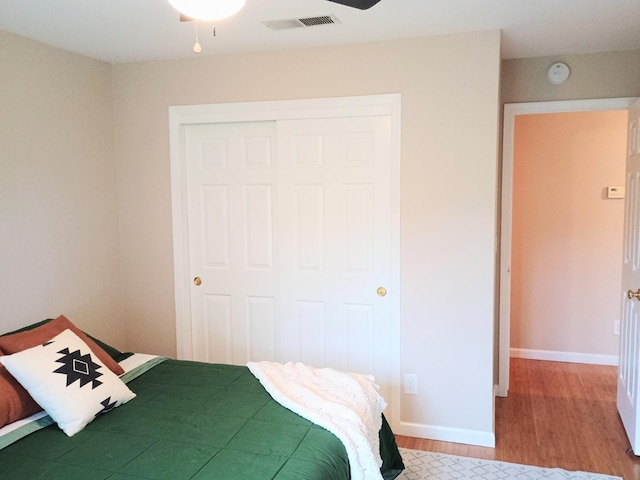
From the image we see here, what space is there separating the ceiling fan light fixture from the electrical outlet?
7.88 feet

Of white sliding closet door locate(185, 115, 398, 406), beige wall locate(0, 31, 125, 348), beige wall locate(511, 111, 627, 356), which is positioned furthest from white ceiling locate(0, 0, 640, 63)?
beige wall locate(511, 111, 627, 356)

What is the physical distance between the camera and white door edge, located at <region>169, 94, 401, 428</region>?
309 cm

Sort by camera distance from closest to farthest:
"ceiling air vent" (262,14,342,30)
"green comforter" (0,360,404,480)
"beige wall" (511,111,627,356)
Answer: "green comforter" (0,360,404,480) → "ceiling air vent" (262,14,342,30) → "beige wall" (511,111,627,356)

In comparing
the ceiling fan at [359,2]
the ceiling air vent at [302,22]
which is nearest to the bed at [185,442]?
the ceiling fan at [359,2]

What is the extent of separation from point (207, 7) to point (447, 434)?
2.73m

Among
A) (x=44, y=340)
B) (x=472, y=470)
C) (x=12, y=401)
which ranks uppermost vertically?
(x=44, y=340)

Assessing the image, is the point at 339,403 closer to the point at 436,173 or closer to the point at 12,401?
the point at 12,401

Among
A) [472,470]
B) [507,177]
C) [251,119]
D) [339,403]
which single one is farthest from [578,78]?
[339,403]

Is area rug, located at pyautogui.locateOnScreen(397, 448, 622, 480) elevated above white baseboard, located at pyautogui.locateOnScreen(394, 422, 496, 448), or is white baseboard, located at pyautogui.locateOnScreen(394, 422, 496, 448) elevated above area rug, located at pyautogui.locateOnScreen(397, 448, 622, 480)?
white baseboard, located at pyautogui.locateOnScreen(394, 422, 496, 448)

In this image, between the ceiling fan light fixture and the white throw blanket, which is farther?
the white throw blanket

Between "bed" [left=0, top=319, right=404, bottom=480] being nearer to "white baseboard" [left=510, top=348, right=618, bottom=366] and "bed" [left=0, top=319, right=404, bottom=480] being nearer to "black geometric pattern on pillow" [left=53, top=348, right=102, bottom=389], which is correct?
"black geometric pattern on pillow" [left=53, top=348, right=102, bottom=389]

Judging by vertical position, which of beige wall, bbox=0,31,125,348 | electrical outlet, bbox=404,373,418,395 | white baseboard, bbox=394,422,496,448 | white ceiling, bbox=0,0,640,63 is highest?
white ceiling, bbox=0,0,640,63

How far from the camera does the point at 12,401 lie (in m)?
2.14

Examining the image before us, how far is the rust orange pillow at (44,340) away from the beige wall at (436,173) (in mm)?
1636
